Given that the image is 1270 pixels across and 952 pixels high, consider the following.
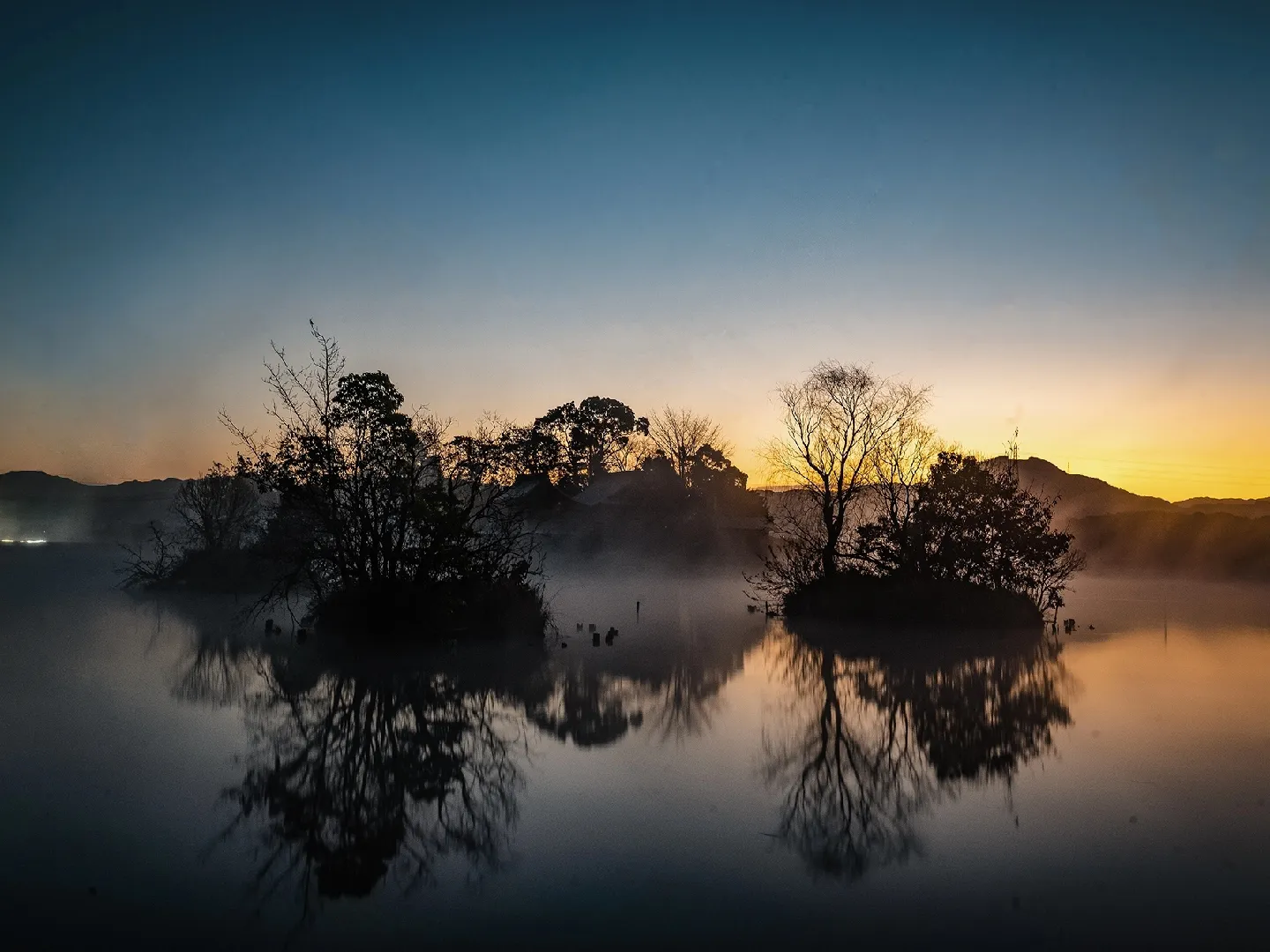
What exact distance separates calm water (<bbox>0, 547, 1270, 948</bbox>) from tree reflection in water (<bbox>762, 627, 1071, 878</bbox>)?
68mm

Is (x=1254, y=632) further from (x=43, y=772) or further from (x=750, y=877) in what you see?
(x=43, y=772)

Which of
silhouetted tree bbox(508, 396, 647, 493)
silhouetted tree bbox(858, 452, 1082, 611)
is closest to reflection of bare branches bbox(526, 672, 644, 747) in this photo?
silhouetted tree bbox(858, 452, 1082, 611)

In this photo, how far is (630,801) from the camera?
29.4 ft

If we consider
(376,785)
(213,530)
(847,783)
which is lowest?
(376,785)

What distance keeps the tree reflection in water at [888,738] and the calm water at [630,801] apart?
0.07 m

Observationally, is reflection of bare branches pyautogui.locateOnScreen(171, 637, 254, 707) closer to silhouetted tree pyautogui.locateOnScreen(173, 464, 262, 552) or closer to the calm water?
the calm water

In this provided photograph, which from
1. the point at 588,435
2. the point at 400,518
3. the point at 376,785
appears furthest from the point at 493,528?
the point at 588,435

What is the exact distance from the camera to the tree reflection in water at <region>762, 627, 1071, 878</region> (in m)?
8.12

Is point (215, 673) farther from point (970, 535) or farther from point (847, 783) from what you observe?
point (970, 535)

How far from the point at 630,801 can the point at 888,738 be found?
4.79 metres

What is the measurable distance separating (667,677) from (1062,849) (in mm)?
9857

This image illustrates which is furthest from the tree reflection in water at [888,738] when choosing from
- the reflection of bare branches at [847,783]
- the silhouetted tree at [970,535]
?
the silhouetted tree at [970,535]

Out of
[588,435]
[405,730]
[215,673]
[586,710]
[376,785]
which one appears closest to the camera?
[376,785]

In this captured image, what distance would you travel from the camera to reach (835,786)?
31.5ft
